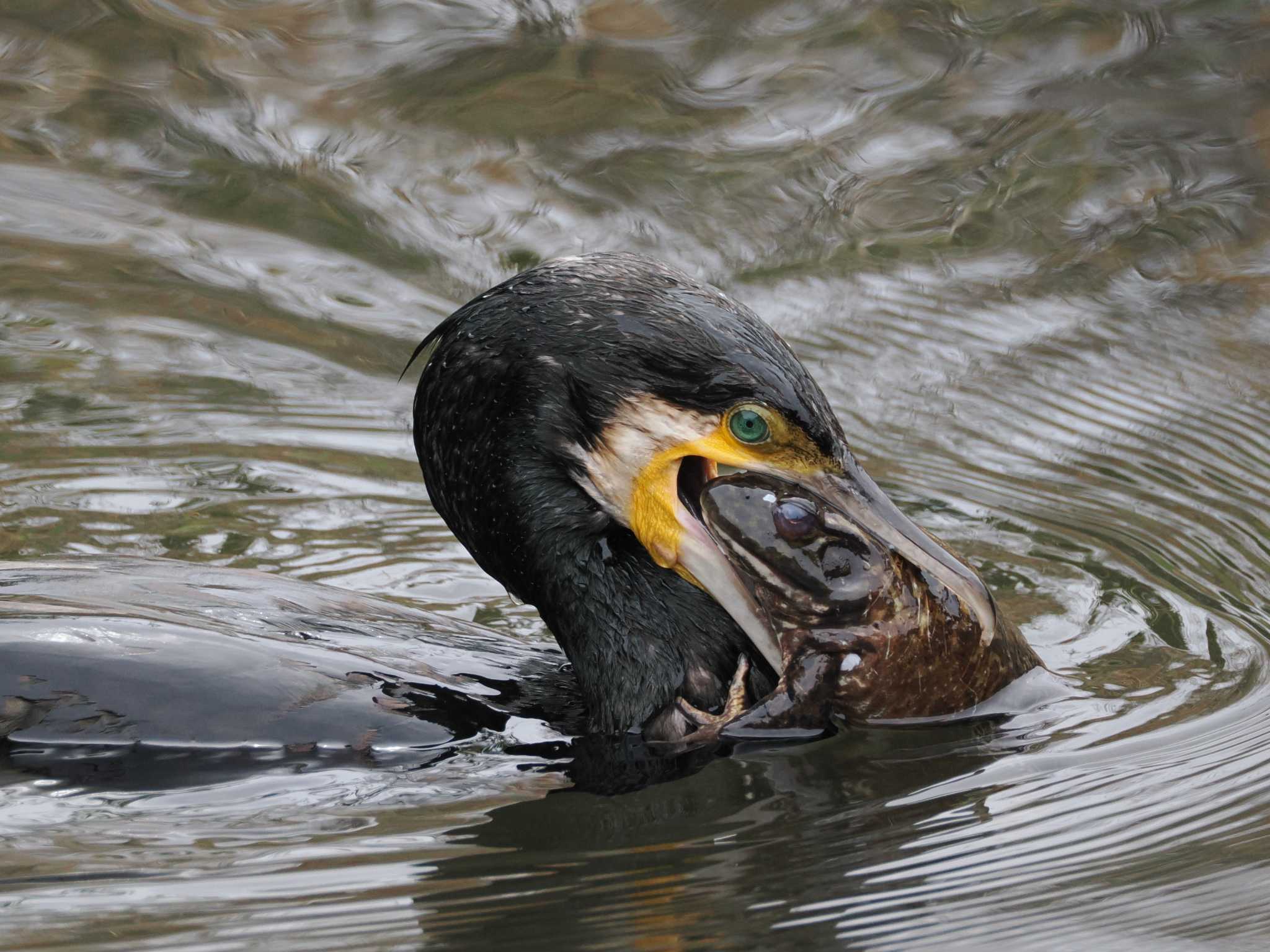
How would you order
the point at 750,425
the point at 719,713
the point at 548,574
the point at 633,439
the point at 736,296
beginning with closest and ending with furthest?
1. the point at 750,425
2. the point at 633,439
3. the point at 719,713
4. the point at 548,574
5. the point at 736,296

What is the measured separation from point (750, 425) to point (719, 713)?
0.64m

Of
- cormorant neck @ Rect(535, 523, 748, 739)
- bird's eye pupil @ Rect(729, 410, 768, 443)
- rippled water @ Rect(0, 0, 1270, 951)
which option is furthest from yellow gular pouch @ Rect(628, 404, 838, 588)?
rippled water @ Rect(0, 0, 1270, 951)

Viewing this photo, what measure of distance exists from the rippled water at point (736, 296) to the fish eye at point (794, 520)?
46cm

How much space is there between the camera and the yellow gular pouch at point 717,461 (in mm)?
3676

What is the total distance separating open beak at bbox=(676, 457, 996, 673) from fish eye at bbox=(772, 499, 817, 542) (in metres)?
0.05

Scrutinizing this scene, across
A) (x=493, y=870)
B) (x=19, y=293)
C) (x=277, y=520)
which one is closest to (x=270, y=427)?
(x=277, y=520)

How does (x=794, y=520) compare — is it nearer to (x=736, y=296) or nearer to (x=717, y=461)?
(x=717, y=461)

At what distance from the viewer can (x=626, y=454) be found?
3791 mm

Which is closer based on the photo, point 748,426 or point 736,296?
point 748,426

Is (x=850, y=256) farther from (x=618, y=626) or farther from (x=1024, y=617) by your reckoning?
(x=618, y=626)

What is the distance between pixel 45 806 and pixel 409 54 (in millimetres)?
4855

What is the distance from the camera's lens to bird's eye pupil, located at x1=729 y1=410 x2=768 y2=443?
3.66 m

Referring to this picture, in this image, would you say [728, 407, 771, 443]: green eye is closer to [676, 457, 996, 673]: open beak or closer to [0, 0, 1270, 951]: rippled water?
[676, 457, 996, 673]: open beak

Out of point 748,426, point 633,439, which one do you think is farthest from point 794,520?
point 633,439
